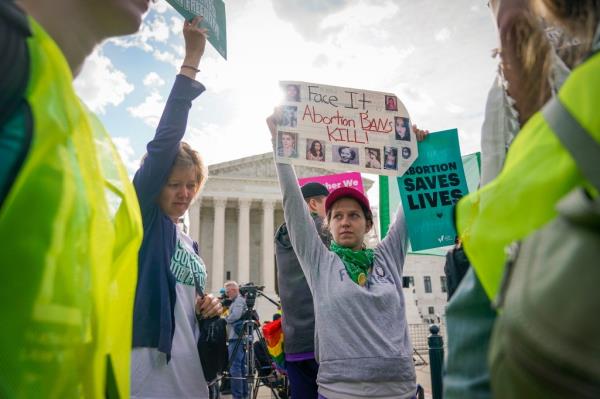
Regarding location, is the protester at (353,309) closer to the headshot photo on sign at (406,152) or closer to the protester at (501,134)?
the headshot photo on sign at (406,152)

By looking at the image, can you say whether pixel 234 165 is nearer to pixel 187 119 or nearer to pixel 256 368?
pixel 256 368

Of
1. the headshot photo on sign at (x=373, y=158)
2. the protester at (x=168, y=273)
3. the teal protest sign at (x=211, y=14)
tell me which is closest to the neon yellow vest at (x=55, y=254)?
the protester at (x=168, y=273)

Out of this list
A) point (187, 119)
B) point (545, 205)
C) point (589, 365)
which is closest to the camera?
point (589, 365)

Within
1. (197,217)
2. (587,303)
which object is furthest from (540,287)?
(197,217)

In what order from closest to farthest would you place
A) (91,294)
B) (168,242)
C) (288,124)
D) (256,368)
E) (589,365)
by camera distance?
(589,365)
(91,294)
(168,242)
(288,124)
(256,368)

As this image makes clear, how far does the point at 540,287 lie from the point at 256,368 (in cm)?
910

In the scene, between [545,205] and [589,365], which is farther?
[545,205]

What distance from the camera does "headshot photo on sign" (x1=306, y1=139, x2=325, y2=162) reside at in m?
3.12

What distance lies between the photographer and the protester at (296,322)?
9.93 ft

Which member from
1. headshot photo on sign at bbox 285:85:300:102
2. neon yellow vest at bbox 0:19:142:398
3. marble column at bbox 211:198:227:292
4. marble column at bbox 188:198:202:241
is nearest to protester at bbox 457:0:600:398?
neon yellow vest at bbox 0:19:142:398

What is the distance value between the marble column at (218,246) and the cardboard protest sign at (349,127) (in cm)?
3265

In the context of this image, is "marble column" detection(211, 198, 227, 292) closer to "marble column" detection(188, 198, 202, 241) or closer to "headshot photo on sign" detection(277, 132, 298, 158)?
"marble column" detection(188, 198, 202, 241)

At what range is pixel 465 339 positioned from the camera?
92 centimetres

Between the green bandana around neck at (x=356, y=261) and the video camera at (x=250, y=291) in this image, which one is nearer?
the green bandana around neck at (x=356, y=261)
